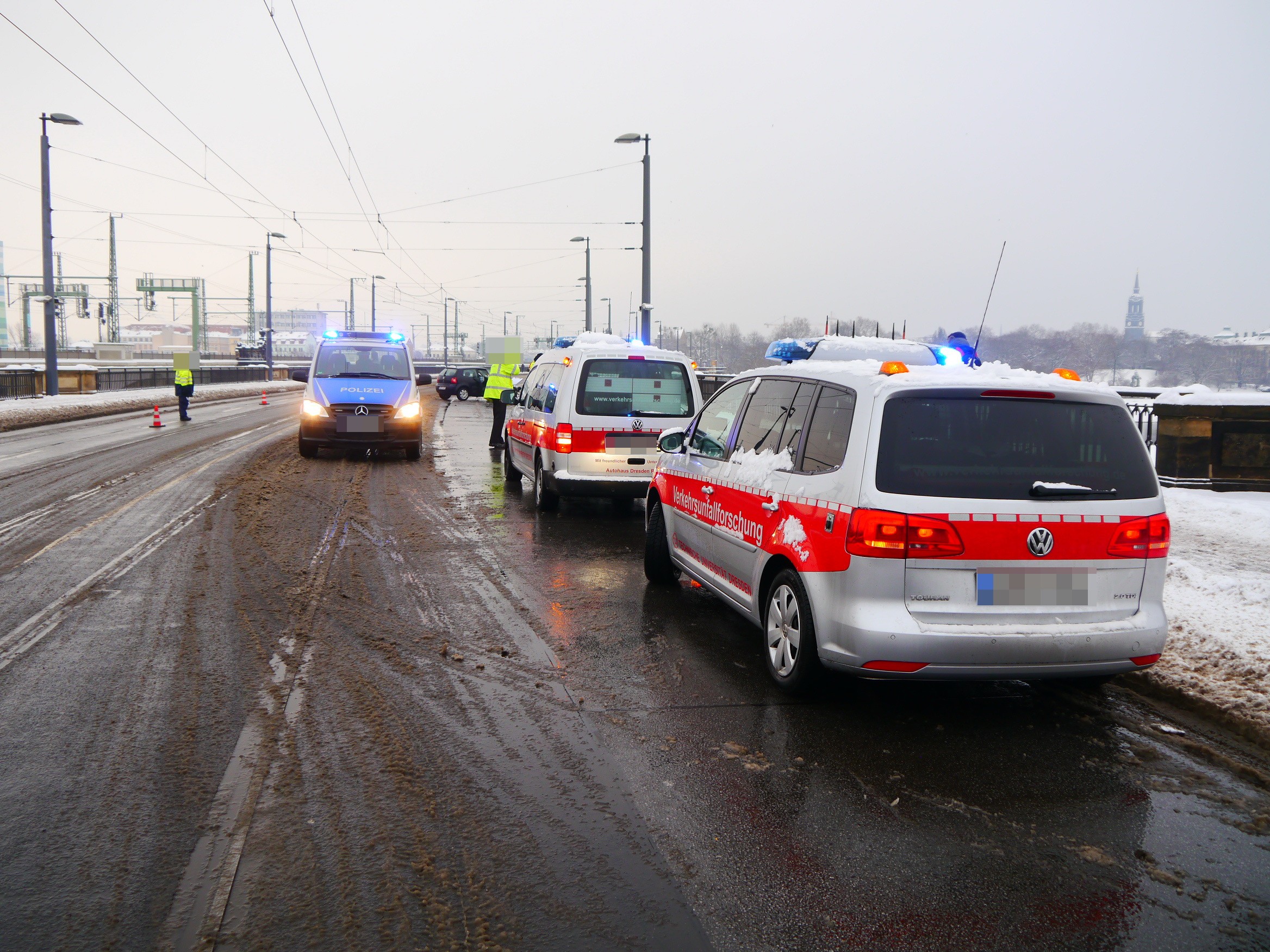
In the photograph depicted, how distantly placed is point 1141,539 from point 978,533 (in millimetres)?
867

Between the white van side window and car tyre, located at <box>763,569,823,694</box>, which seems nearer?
the white van side window

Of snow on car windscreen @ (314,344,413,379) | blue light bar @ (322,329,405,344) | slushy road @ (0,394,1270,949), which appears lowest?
slushy road @ (0,394,1270,949)

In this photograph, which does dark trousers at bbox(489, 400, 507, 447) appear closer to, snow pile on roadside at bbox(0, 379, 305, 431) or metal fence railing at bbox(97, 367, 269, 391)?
snow pile on roadside at bbox(0, 379, 305, 431)

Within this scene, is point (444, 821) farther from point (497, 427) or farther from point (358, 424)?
point (497, 427)

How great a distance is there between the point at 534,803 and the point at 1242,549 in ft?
24.6

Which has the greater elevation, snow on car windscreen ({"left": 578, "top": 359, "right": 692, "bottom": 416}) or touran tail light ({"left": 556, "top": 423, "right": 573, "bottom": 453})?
snow on car windscreen ({"left": 578, "top": 359, "right": 692, "bottom": 416})

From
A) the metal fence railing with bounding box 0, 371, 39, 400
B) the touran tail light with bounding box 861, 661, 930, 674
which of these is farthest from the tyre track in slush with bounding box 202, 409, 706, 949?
the metal fence railing with bounding box 0, 371, 39, 400

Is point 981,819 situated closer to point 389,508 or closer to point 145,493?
point 389,508

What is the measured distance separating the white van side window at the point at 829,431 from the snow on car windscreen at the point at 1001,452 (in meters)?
0.26

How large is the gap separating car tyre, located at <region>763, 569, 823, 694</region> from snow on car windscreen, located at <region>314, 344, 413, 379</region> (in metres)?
12.7

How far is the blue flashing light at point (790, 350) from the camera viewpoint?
10.5 metres

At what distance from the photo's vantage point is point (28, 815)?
3.58m

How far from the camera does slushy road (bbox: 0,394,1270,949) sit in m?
3.01

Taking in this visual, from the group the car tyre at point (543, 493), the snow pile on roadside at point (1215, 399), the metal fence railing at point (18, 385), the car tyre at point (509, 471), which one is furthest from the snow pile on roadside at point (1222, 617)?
the metal fence railing at point (18, 385)
